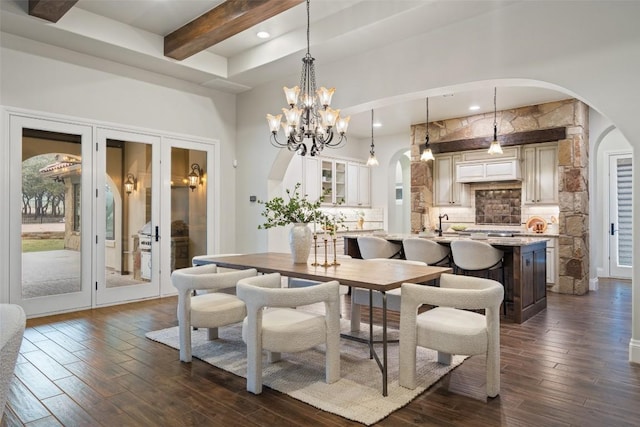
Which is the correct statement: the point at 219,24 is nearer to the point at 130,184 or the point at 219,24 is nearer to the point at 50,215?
the point at 130,184

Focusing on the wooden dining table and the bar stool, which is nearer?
the wooden dining table

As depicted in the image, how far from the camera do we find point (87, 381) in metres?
2.89

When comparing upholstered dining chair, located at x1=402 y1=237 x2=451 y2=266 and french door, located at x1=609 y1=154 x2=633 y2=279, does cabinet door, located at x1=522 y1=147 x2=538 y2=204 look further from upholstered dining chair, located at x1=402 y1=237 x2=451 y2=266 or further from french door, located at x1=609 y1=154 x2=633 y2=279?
upholstered dining chair, located at x1=402 y1=237 x2=451 y2=266

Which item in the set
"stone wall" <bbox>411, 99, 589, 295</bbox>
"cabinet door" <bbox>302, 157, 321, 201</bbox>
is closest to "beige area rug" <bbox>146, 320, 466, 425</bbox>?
"stone wall" <bbox>411, 99, 589, 295</bbox>

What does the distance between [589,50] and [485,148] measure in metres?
3.93

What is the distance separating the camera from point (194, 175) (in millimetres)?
6250

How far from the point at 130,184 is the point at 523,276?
5121 millimetres

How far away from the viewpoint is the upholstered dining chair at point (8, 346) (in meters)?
1.06

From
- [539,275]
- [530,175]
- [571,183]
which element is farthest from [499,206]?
[539,275]

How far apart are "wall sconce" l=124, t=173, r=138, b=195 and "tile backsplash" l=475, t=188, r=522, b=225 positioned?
610 cm

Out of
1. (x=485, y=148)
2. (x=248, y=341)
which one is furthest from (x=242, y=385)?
(x=485, y=148)

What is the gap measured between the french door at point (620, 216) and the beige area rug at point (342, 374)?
6014 mm

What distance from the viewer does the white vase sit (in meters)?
3.67

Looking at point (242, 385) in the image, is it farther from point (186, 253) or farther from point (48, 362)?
point (186, 253)
